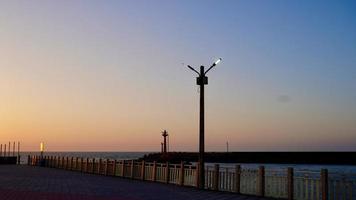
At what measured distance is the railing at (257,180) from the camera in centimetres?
1666

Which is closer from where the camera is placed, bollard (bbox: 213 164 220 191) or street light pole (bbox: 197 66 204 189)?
bollard (bbox: 213 164 220 191)

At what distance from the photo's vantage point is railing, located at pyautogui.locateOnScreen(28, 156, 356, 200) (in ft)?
54.6

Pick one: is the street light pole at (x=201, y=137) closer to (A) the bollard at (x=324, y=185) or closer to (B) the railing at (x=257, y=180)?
(B) the railing at (x=257, y=180)

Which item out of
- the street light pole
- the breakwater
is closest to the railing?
the street light pole

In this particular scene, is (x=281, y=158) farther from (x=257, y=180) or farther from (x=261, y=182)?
(x=261, y=182)

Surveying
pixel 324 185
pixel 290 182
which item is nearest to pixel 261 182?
pixel 290 182

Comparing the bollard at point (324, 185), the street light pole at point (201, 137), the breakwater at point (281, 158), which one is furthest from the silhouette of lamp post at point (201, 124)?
the breakwater at point (281, 158)

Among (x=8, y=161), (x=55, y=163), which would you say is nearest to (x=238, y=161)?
(x=8, y=161)

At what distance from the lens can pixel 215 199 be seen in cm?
1850

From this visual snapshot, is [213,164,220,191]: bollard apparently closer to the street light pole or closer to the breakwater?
the street light pole

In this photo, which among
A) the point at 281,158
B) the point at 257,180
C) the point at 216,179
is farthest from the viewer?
the point at 281,158

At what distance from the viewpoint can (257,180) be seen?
20.0 m

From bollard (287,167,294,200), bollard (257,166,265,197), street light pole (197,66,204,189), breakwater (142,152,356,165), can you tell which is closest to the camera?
bollard (287,167,294,200)

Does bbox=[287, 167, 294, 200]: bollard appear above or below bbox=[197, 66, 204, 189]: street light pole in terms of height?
below
